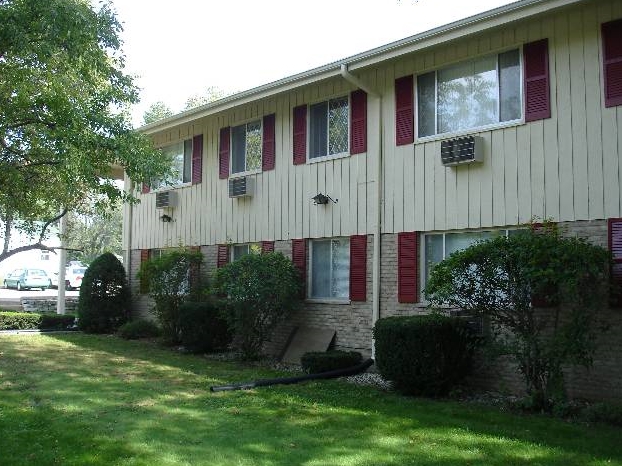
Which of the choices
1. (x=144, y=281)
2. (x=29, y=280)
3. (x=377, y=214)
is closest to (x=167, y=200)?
(x=144, y=281)

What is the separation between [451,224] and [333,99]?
371cm

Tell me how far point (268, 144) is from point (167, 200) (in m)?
3.93

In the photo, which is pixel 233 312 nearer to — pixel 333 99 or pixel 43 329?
pixel 333 99

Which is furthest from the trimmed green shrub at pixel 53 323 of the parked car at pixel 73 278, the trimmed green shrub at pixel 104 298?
the parked car at pixel 73 278

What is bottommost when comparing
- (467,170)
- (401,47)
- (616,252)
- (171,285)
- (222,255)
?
(171,285)

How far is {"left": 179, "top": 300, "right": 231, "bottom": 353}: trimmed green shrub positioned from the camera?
13.0 m

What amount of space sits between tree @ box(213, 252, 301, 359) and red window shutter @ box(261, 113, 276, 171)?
216 cm

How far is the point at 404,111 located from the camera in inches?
426

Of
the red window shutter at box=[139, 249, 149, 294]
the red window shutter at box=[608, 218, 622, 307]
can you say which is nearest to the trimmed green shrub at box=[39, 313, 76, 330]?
the red window shutter at box=[139, 249, 149, 294]

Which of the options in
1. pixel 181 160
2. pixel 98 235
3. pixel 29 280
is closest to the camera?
Result: pixel 181 160

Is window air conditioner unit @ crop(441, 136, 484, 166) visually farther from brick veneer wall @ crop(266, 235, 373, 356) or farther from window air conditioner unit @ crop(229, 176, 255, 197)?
window air conditioner unit @ crop(229, 176, 255, 197)

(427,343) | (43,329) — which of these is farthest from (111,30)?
(43,329)

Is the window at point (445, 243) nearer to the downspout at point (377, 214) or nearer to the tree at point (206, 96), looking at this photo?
the downspout at point (377, 214)

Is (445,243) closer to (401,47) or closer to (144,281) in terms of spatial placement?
(401,47)
